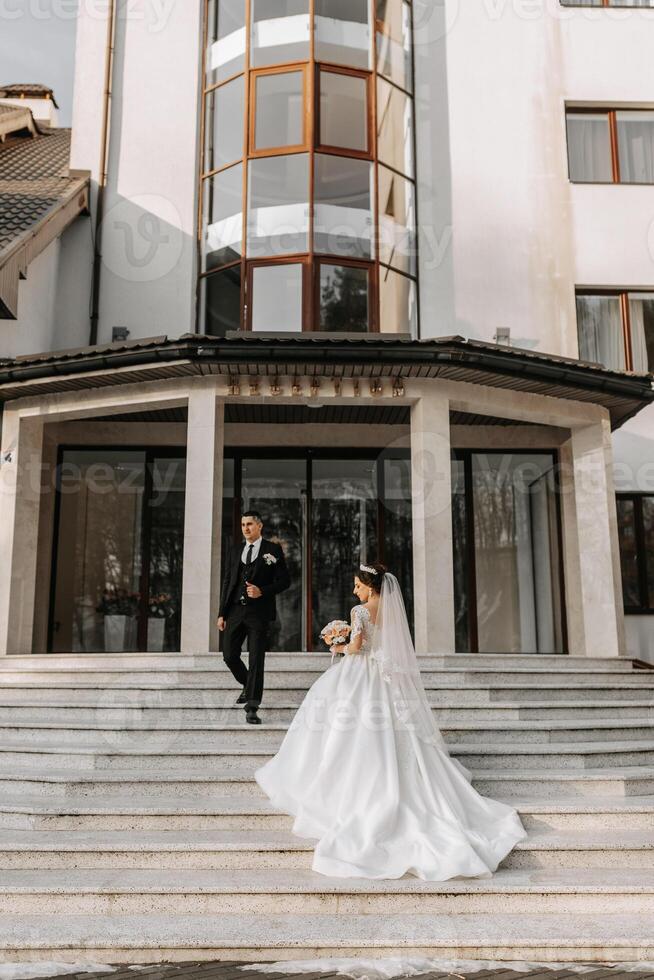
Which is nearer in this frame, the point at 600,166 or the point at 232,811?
the point at 232,811

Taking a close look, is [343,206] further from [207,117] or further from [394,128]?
[207,117]

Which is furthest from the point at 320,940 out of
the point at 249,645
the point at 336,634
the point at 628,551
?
the point at 628,551

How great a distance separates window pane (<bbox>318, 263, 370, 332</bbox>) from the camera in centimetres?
1240

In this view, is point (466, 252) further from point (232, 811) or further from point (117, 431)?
point (232, 811)

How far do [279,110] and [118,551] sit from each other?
7077 millimetres

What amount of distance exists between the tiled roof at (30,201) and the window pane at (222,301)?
2.35 metres

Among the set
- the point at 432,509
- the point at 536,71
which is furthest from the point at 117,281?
the point at 536,71

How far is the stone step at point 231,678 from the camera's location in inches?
341

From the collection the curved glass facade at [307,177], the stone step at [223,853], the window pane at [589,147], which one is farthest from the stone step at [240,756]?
the window pane at [589,147]

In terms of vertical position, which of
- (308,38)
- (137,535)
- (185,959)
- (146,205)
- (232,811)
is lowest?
(185,959)

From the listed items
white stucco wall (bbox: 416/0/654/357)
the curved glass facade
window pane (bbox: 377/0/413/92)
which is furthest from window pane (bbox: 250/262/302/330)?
window pane (bbox: 377/0/413/92)

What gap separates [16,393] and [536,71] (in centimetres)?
1000

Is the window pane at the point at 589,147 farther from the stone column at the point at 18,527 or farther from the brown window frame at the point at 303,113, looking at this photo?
the stone column at the point at 18,527

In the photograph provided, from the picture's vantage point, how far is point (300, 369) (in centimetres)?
1010
